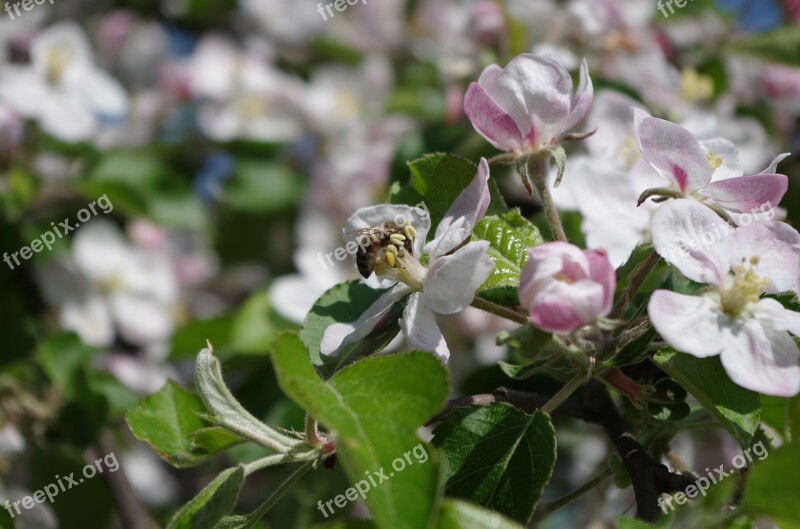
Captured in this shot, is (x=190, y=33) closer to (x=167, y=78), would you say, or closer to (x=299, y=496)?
(x=167, y=78)

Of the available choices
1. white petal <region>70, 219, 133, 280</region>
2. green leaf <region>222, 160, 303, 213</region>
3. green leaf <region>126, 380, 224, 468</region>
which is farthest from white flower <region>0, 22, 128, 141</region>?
green leaf <region>126, 380, 224, 468</region>

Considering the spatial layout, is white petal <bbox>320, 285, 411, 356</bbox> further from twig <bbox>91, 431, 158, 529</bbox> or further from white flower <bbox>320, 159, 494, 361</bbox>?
twig <bbox>91, 431, 158, 529</bbox>

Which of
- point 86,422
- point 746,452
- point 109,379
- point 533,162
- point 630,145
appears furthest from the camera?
point 109,379

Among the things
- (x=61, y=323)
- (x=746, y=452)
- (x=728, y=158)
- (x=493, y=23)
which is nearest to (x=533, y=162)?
(x=728, y=158)

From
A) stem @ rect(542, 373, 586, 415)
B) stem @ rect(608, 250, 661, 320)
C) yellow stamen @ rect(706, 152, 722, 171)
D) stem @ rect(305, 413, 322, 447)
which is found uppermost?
stem @ rect(305, 413, 322, 447)

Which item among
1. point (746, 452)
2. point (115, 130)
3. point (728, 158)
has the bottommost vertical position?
point (746, 452)

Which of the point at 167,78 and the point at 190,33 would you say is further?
the point at 190,33
